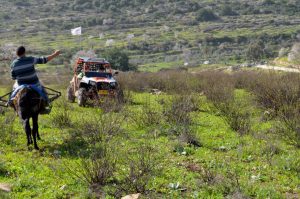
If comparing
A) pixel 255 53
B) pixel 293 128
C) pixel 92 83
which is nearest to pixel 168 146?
pixel 293 128

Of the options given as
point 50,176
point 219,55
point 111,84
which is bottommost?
point 219,55

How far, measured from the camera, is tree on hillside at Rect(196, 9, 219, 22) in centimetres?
9762

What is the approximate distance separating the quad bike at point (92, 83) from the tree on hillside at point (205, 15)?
82408 mm

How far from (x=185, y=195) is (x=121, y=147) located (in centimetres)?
274

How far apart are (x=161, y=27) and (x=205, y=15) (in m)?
13.2

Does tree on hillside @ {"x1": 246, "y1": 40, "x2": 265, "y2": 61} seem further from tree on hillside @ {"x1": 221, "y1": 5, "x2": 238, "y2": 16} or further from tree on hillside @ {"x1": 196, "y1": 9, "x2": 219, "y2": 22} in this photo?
tree on hillside @ {"x1": 221, "y1": 5, "x2": 238, "y2": 16}

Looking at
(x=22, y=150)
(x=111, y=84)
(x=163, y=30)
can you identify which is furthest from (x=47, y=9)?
(x=22, y=150)

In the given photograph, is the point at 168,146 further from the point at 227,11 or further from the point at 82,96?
the point at 227,11

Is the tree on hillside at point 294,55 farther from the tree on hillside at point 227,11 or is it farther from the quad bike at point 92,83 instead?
the tree on hillside at point 227,11

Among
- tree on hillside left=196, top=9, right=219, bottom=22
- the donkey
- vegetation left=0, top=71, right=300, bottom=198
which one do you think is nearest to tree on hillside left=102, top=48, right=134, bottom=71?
vegetation left=0, top=71, right=300, bottom=198

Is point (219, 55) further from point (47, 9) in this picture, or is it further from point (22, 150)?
point (22, 150)

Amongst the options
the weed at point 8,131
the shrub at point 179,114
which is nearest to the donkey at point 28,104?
the weed at point 8,131

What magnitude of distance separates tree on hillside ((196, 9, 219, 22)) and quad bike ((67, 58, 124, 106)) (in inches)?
3244

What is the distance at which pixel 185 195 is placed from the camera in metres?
6.29
